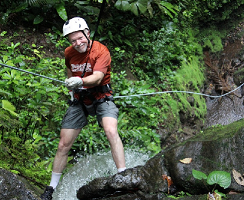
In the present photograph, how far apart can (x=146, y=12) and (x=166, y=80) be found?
212cm

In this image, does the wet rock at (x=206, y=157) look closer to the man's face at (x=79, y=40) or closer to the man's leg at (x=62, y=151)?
the man's leg at (x=62, y=151)

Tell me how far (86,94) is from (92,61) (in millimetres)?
470

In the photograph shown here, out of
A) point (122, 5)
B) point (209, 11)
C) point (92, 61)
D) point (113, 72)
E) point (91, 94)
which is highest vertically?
point (209, 11)

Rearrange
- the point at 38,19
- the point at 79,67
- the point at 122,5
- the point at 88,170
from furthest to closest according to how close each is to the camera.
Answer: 1. the point at 122,5
2. the point at 38,19
3. the point at 88,170
4. the point at 79,67

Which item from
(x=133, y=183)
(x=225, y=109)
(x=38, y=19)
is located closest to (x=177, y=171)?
(x=133, y=183)

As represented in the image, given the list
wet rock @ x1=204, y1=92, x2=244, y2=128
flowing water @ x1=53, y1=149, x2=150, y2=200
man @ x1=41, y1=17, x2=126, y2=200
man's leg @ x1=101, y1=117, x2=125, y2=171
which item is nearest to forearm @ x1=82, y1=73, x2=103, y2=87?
man @ x1=41, y1=17, x2=126, y2=200

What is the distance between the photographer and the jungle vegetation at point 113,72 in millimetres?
4715

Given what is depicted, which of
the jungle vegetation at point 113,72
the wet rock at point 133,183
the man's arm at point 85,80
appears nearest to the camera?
the wet rock at point 133,183

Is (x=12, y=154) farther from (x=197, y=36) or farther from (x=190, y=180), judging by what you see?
(x=197, y=36)

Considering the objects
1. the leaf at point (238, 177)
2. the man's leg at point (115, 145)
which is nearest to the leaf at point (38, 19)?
the man's leg at point (115, 145)

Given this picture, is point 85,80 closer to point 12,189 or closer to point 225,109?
point 12,189

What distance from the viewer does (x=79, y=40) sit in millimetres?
3627

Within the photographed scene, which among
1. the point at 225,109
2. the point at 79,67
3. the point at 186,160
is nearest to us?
the point at 186,160

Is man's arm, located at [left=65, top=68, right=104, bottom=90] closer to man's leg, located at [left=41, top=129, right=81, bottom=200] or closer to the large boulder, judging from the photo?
man's leg, located at [left=41, top=129, right=81, bottom=200]
